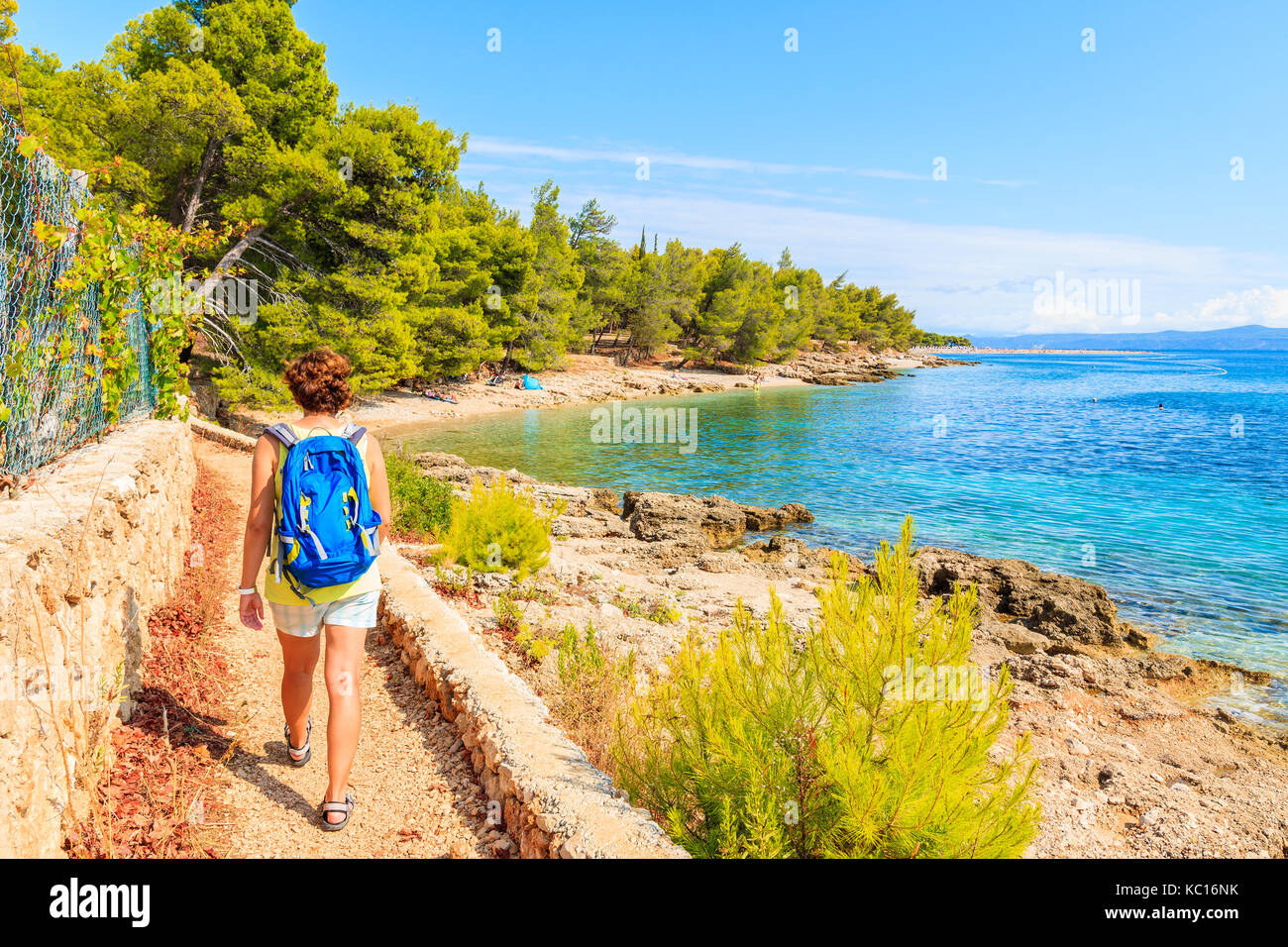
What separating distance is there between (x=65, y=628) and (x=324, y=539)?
3.43 ft

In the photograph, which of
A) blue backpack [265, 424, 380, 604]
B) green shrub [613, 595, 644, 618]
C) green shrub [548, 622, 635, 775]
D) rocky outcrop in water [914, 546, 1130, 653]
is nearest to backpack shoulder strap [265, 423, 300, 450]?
blue backpack [265, 424, 380, 604]

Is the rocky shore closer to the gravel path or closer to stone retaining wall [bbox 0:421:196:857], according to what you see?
the gravel path

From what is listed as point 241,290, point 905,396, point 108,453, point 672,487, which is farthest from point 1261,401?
point 108,453

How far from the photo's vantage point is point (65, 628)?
286 cm

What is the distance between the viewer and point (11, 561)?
249 centimetres

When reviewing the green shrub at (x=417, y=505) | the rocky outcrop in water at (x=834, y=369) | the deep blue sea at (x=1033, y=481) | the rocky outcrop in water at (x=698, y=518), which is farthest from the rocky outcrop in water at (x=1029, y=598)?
the rocky outcrop in water at (x=834, y=369)

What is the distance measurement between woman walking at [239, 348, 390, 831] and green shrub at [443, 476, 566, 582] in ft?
13.7

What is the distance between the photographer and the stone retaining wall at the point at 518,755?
3.02 meters

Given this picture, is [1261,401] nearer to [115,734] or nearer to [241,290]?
[241,290]

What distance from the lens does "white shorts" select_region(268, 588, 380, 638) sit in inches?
126

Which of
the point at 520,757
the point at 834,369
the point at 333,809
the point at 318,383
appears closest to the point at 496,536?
the point at 520,757

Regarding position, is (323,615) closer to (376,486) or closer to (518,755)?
(376,486)

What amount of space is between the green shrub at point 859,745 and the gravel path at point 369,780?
1229mm
